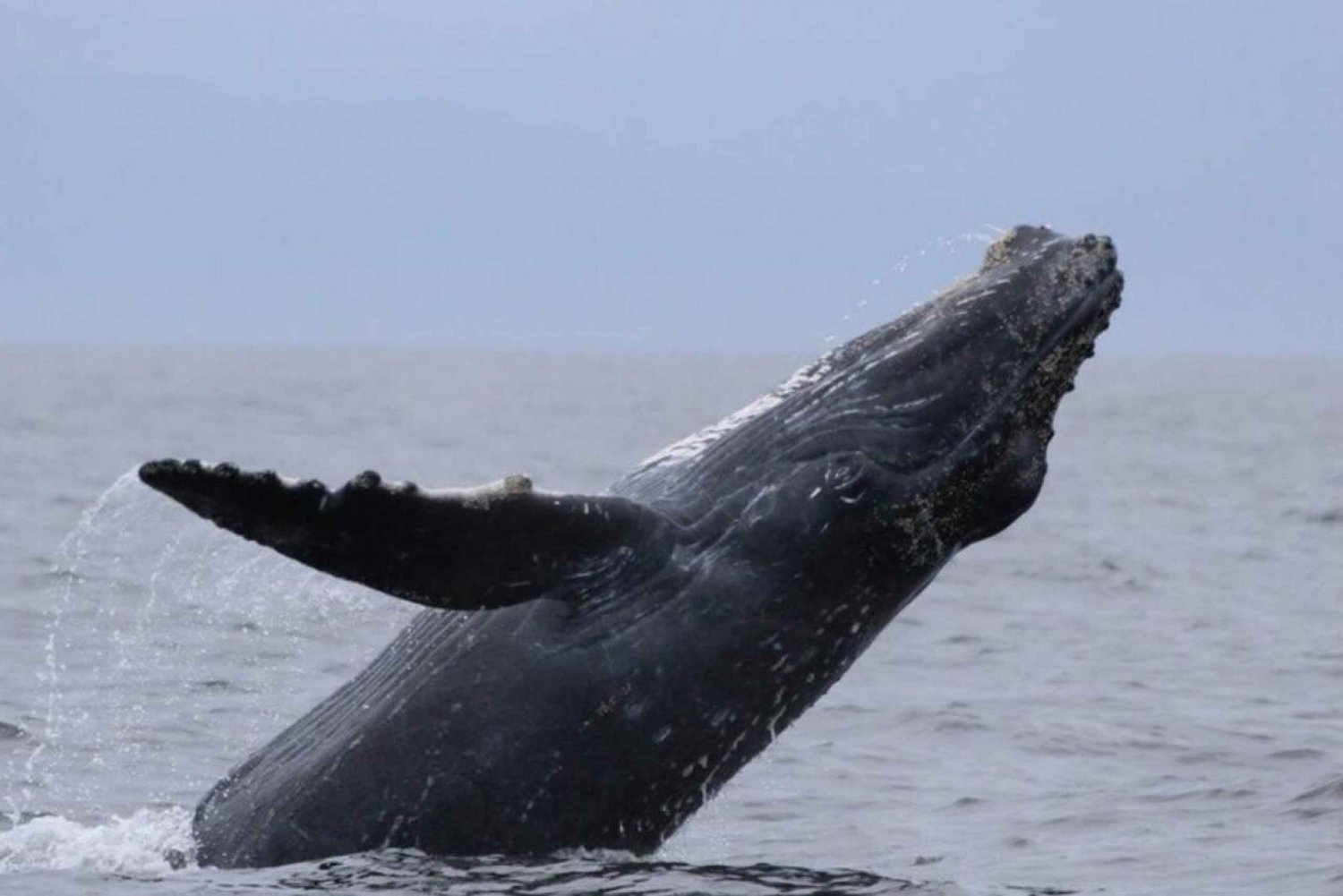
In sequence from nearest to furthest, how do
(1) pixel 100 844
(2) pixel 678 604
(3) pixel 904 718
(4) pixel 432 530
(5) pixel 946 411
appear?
1. (4) pixel 432 530
2. (2) pixel 678 604
3. (5) pixel 946 411
4. (1) pixel 100 844
5. (3) pixel 904 718

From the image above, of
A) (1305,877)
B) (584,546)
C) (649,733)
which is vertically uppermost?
(584,546)

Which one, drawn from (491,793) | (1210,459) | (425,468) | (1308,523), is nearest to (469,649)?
(491,793)

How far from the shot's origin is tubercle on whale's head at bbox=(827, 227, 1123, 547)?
→ 9336 mm

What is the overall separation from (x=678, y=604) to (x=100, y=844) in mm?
2908

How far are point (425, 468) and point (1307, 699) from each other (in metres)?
28.2

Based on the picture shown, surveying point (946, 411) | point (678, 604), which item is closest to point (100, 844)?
point (678, 604)

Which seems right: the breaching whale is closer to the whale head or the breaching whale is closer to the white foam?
the whale head

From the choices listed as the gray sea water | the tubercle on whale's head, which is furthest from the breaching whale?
the gray sea water

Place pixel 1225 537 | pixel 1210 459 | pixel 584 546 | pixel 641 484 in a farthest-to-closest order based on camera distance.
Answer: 1. pixel 1210 459
2. pixel 1225 537
3. pixel 641 484
4. pixel 584 546

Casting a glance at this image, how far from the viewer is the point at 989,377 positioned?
940 centimetres

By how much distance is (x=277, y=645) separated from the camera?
1786 centimetres

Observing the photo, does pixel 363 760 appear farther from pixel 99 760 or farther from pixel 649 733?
pixel 99 760

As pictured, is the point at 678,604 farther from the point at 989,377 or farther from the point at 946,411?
the point at 989,377

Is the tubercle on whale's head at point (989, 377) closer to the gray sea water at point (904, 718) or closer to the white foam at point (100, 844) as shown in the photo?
the gray sea water at point (904, 718)
